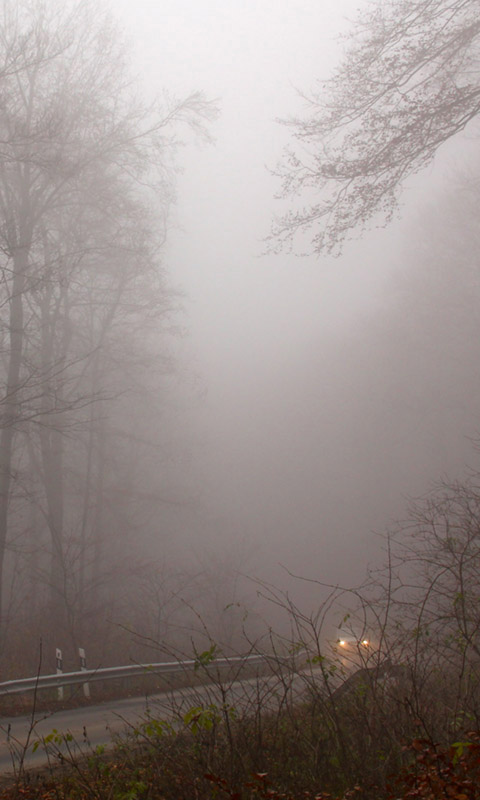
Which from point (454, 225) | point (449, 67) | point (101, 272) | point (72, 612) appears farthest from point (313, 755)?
point (454, 225)

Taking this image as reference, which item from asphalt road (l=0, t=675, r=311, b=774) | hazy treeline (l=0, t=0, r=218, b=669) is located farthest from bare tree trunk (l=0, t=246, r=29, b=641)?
asphalt road (l=0, t=675, r=311, b=774)

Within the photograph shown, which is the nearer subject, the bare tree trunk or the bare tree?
the bare tree

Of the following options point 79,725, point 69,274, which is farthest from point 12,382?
point 79,725

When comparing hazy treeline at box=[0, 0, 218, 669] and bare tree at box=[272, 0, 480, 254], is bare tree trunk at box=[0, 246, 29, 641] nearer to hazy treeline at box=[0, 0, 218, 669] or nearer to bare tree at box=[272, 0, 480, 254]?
hazy treeline at box=[0, 0, 218, 669]

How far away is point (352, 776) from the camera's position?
11.0 ft

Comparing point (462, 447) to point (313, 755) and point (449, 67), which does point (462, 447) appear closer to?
point (449, 67)

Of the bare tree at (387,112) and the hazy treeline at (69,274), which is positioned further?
the hazy treeline at (69,274)

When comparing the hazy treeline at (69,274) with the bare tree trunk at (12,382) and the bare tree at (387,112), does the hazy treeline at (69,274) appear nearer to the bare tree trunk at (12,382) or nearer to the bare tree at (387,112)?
the bare tree trunk at (12,382)

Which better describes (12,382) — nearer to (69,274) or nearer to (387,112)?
(69,274)

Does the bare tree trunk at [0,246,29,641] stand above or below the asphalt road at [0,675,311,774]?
above

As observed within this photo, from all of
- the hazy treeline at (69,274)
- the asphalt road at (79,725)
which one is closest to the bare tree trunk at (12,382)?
the hazy treeline at (69,274)

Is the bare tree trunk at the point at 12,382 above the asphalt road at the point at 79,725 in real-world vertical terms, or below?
above

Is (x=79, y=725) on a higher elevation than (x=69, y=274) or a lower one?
lower

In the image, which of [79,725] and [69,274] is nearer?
[79,725]
